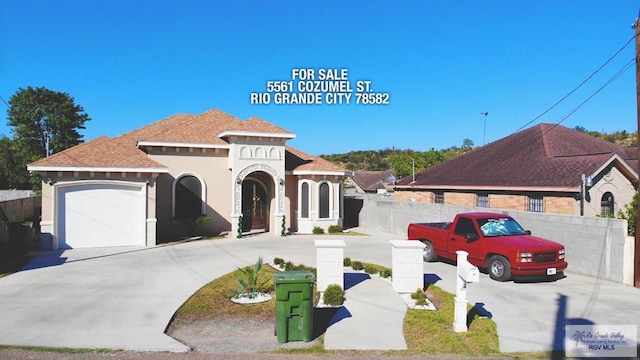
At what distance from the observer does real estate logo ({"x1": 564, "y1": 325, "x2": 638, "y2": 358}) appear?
6988 mm

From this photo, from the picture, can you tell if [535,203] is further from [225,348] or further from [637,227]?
[225,348]

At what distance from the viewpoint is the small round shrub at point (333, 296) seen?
31.3ft

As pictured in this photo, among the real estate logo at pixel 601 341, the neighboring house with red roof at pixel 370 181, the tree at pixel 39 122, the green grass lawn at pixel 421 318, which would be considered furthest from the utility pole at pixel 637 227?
the tree at pixel 39 122

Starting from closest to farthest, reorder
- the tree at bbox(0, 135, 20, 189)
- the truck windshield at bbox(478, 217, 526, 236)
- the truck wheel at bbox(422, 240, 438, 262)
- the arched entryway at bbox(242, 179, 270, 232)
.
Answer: the truck windshield at bbox(478, 217, 526, 236)
the truck wheel at bbox(422, 240, 438, 262)
the arched entryway at bbox(242, 179, 270, 232)
the tree at bbox(0, 135, 20, 189)

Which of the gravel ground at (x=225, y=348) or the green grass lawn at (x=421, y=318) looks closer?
the gravel ground at (x=225, y=348)

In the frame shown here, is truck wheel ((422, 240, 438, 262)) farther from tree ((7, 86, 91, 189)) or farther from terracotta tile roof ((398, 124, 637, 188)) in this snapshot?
tree ((7, 86, 91, 189))

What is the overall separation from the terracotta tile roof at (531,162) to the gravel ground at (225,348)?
50.3ft

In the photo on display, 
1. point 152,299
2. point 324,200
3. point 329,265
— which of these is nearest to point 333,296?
point 329,265

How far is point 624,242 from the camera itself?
1158cm

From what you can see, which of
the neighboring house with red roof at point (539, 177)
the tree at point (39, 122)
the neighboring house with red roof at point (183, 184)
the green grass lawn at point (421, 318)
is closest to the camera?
the green grass lawn at point (421, 318)

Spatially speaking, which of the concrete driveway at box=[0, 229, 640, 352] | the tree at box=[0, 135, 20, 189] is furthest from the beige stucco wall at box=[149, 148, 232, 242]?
the tree at box=[0, 135, 20, 189]

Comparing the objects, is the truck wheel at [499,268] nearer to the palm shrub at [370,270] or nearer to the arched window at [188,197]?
the palm shrub at [370,270]

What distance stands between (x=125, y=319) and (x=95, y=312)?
0.91m

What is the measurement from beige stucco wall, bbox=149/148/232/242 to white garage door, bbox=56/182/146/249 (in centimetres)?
226
